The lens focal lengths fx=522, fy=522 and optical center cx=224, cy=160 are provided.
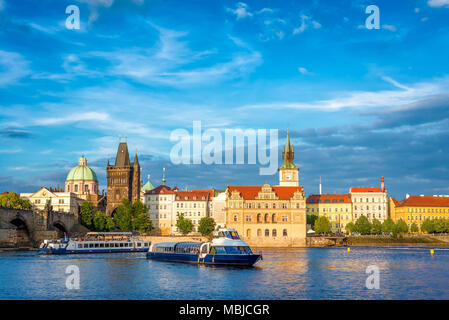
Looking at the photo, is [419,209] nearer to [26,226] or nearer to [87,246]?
[87,246]

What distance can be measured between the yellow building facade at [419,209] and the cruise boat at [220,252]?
106 m

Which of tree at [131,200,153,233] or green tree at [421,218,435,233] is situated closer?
tree at [131,200,153,233]

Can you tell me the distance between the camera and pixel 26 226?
10819cm

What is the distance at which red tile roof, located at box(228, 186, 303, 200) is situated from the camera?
128m

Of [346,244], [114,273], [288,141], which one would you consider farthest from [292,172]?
[114,273]

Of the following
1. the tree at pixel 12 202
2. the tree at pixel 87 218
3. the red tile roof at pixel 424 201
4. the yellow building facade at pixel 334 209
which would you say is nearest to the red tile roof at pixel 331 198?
the yellow building facade at pixel 334 209

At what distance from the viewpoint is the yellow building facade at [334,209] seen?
159 metres

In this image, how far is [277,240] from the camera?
12431 centimetres

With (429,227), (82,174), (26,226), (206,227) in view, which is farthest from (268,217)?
(82,174)

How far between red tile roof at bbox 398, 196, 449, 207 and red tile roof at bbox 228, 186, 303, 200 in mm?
49194

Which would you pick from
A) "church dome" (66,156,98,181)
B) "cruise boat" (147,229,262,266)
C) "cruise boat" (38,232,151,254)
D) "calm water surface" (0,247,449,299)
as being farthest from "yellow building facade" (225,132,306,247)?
"church dome" (66,156,98,181)

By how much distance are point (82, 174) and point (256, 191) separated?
75.7 meters

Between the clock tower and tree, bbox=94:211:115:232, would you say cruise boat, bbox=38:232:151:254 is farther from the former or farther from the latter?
the clock tower

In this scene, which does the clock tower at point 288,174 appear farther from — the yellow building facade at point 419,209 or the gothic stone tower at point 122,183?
the gothic stone tower at point 122,183
